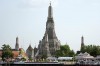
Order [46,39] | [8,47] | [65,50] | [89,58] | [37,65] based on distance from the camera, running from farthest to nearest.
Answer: [46,39] < [65,50] < [8,47] < [89,58] < [37,65]

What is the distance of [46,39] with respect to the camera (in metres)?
163

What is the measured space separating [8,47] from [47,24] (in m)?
47.9

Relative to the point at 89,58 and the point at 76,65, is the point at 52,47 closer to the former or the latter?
the point at 89,58

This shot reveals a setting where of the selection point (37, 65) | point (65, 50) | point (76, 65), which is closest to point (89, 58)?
point (76, 65)

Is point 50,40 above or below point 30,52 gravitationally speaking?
above

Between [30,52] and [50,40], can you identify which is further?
[30,52]

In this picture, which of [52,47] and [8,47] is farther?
[52,47]

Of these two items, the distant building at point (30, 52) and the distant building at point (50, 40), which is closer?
the distant building at point (50, 40)

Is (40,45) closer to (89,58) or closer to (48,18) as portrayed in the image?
(48,18)

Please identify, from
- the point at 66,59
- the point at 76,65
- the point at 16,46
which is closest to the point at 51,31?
the point at 16,46

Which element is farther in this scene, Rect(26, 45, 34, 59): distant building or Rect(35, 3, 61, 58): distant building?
Rect(26, 45, 34, 59): distant building

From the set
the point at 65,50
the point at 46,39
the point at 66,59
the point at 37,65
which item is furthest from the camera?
the point at 46,39

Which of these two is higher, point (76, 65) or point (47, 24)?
point (47, 24)

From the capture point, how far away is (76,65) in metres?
80.4
